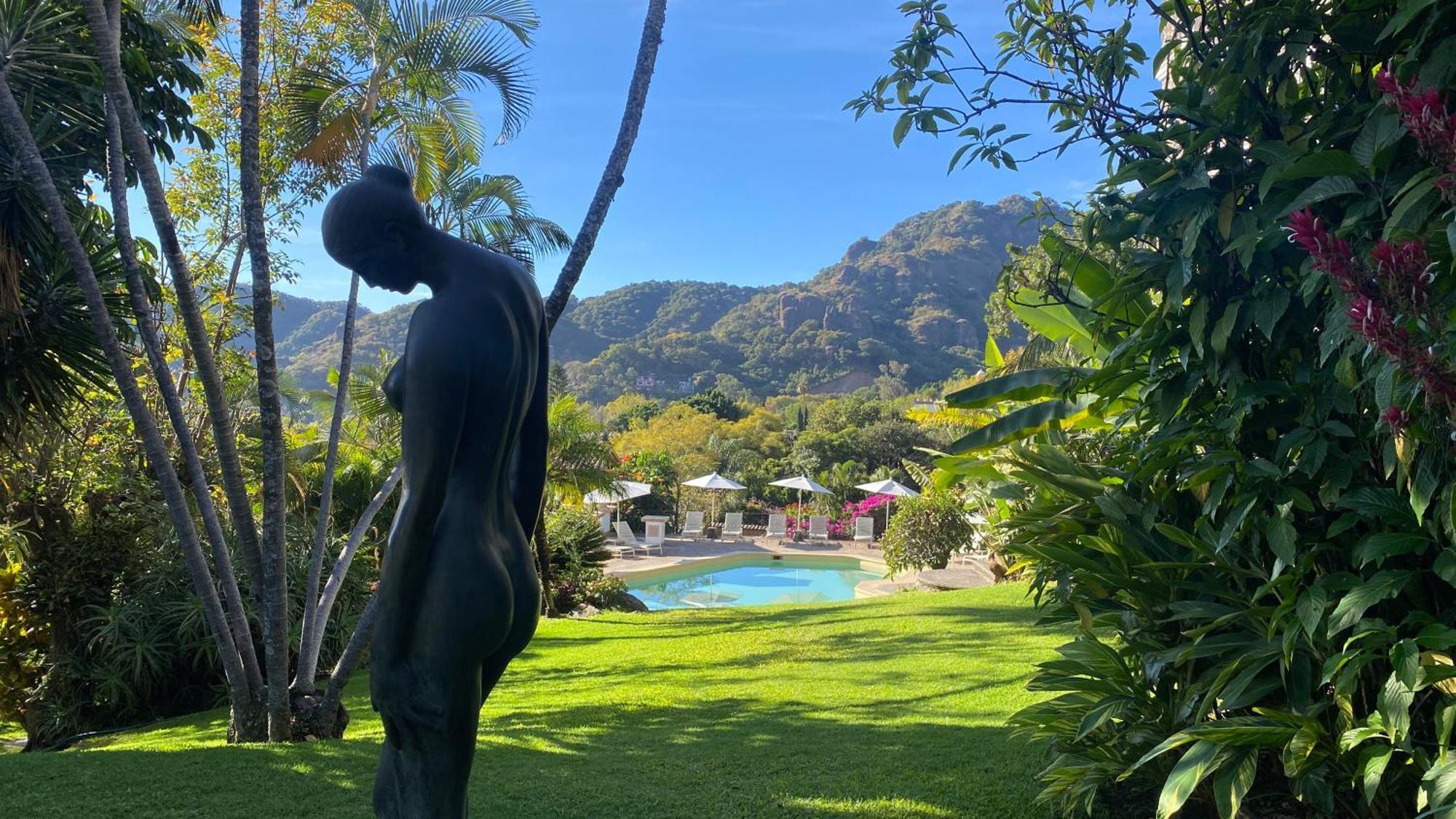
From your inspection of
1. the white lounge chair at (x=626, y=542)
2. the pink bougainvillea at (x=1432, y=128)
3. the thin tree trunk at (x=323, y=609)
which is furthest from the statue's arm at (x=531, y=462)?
the white lounge chair at (x=626, y=542)

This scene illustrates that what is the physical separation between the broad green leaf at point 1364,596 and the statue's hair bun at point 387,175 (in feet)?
9.88

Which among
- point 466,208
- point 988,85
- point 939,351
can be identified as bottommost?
point 988,85

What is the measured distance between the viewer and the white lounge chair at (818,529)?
2738cm

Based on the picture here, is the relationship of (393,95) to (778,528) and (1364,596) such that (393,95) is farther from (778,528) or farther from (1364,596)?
(778,528)

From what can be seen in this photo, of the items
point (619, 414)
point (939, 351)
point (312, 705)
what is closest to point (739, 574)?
point (312, 705)

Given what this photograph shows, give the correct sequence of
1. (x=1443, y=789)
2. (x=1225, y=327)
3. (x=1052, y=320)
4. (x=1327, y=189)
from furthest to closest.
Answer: (x=1052, y=320), (x=1225, y=327), (x=1327, y=189), (x=1443, y=789)

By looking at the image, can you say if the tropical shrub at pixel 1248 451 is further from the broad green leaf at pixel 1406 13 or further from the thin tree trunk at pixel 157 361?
the thin tree trunk at pixel 157 361

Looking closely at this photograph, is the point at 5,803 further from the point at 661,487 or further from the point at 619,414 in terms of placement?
the point at 619,414

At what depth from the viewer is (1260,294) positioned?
318 centimetres

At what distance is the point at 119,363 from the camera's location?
548 cm

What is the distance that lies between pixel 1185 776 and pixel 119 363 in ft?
20.3

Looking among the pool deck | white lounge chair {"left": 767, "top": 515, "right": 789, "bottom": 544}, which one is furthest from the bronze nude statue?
white lounge chair {"left": 767, "top": 515, "right": 789, "bottom": 544}

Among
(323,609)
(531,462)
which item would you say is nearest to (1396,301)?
(531,462)

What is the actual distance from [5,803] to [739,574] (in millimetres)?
19145
